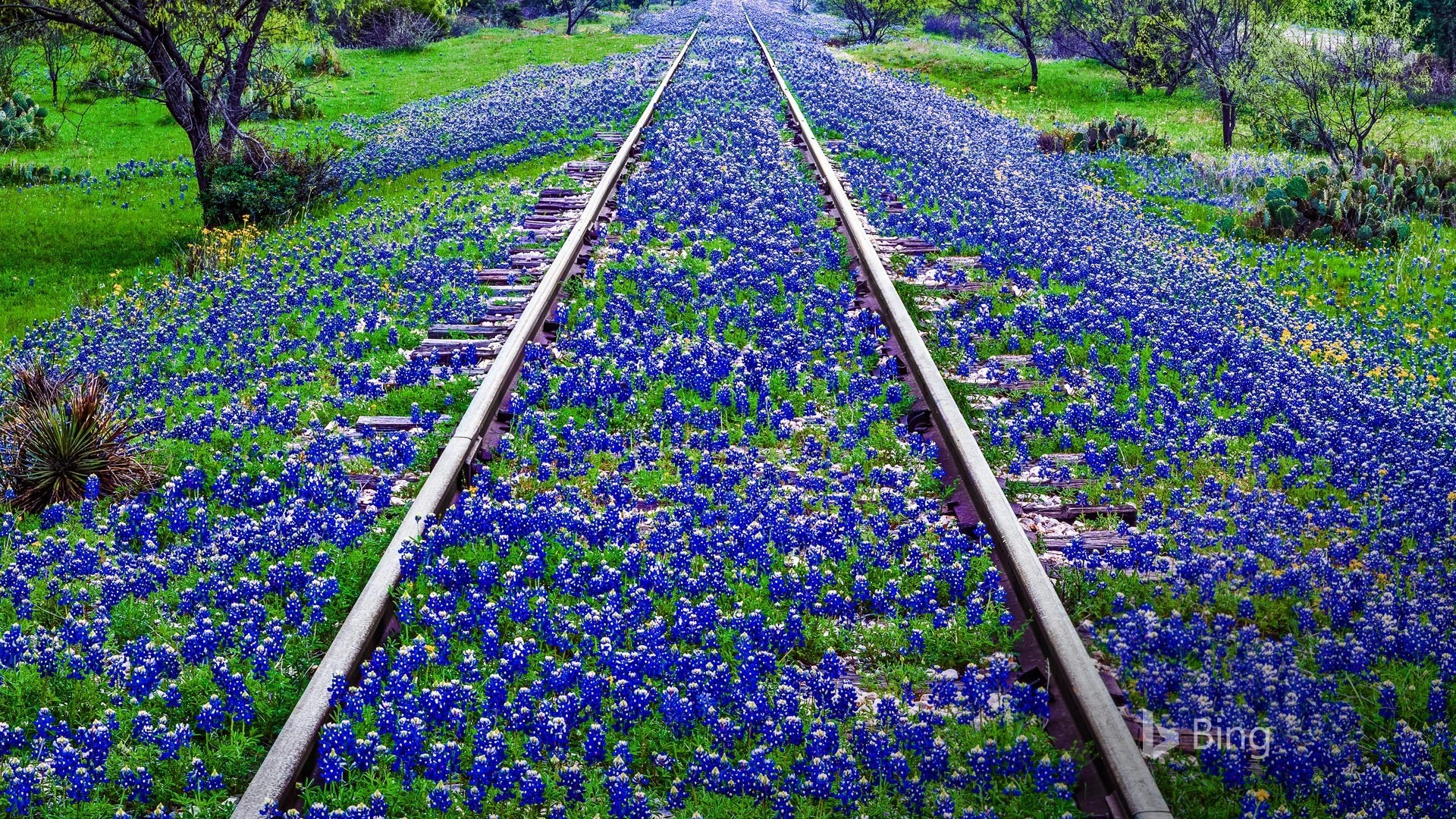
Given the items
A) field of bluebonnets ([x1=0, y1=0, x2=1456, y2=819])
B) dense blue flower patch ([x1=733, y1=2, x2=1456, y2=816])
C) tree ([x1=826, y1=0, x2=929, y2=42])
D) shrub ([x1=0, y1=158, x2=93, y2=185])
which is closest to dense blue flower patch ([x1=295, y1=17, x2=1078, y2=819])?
field of bluebonnets ([x1=0, y1=0, x2=1456, y2=819])

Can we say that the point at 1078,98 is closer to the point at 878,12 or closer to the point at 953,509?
the point at 878,12

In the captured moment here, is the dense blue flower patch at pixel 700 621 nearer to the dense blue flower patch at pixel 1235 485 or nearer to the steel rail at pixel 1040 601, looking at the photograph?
the steel rail at pixel 1040 601

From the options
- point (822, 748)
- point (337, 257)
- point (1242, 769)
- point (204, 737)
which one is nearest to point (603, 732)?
point (822, 748)

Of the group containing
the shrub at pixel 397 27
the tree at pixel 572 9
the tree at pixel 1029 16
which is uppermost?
the tree at pixel 572 9

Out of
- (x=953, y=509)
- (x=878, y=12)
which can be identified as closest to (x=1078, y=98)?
(x=878, y=12)

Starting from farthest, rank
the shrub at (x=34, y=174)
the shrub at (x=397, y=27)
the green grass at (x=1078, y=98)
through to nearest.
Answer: the shrub at (x=397, y=27)
the green grass at (x=1078, y=98)
the shrub at (x=34, y=174)

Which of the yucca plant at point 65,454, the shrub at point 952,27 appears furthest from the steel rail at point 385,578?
the shrub at point 952,27
